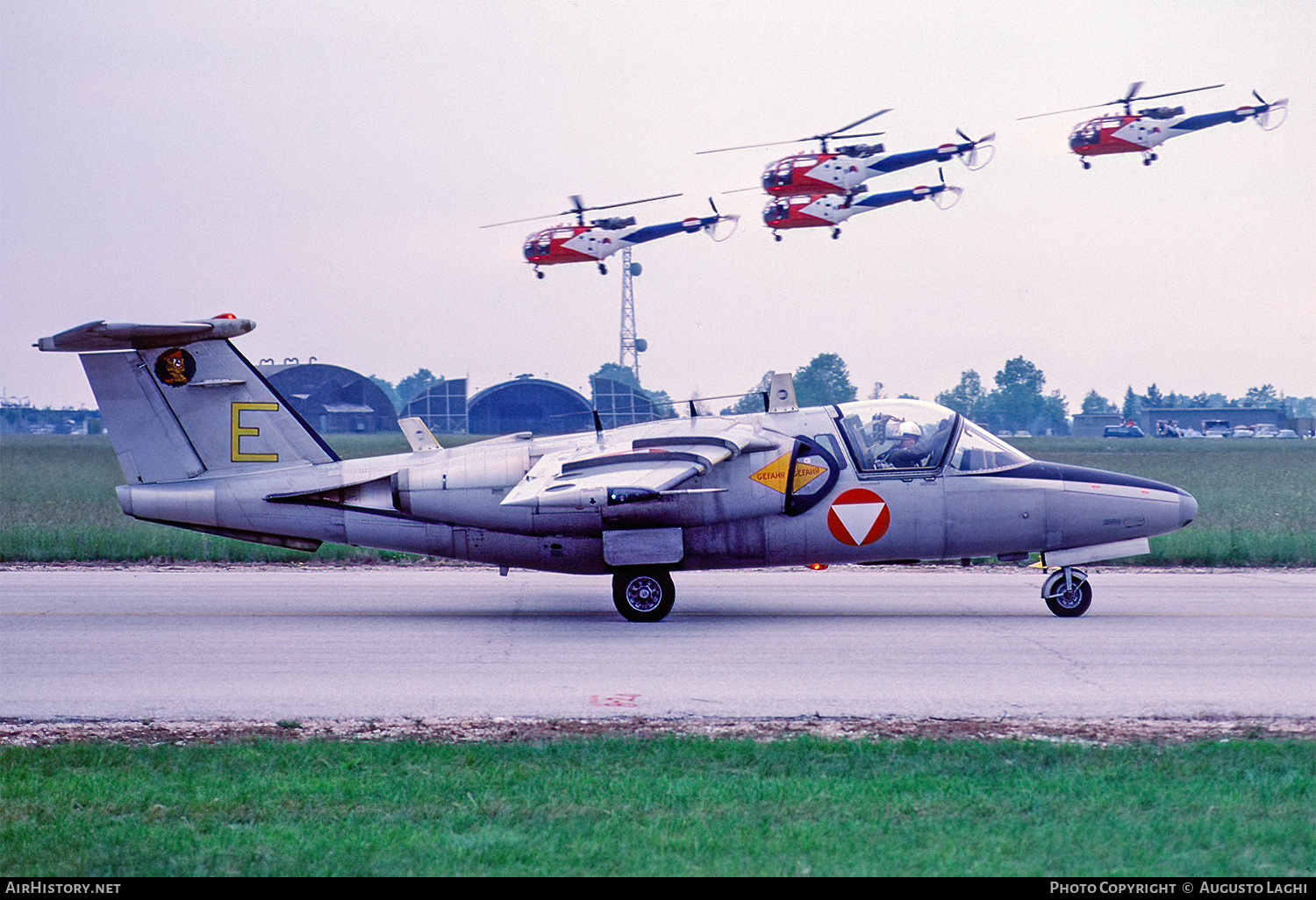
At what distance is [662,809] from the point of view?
22.5 ft

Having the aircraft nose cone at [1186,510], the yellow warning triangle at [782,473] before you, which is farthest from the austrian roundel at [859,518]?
the aircraft nose cone at [1186,510]

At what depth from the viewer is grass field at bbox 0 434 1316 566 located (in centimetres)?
2131

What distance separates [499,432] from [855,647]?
63081mm

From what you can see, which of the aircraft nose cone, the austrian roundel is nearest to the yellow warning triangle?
the austrian roundel

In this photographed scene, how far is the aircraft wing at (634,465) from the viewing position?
45.1ft

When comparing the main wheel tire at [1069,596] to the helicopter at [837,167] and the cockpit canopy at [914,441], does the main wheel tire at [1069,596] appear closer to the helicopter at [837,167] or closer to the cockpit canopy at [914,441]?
the cockpit canopy at [914,441]

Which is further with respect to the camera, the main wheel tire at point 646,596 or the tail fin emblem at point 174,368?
the tail fin emblem at point 174,368

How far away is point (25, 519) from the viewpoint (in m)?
28.4

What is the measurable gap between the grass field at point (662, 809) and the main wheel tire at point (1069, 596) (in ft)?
20.5

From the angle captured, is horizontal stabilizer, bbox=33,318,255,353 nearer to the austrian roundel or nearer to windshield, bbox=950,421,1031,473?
the austrian roundel

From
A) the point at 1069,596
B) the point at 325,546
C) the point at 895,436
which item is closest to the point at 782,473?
the point at 895,436


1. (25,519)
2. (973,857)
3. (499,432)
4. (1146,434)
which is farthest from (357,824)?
(1146,434)
